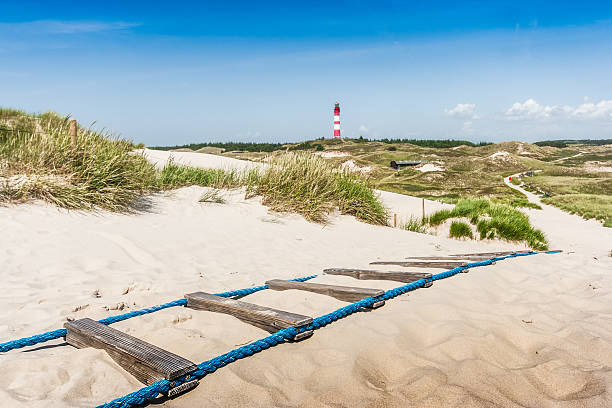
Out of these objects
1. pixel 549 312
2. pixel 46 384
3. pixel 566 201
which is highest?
pixel 46 384

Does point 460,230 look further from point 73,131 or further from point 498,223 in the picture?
point 73,131

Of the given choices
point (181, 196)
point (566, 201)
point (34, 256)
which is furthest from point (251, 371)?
point (566, 201)

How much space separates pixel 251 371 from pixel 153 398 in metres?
0.54

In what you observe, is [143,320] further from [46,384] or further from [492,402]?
[492,402]

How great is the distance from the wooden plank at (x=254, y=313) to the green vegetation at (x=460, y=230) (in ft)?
28.9

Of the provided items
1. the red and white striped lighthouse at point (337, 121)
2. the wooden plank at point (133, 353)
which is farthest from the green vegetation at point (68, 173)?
the red and white striped lighthouse at point (337, 121)

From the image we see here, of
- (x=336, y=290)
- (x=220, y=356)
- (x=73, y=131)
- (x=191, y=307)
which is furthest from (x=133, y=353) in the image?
(x=73, y=131)

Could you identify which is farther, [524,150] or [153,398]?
[524,150]

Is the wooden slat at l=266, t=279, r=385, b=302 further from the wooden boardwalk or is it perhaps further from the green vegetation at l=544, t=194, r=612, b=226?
the green vegetation at l=544, t=194, r=612, b=226

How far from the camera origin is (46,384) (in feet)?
7.40

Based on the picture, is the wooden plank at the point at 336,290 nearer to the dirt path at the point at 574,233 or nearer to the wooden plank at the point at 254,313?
the wooden plank at the point at 254,313

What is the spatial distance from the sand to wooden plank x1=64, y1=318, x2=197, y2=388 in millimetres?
72

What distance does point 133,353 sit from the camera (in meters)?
2.42

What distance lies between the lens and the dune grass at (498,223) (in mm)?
10969
